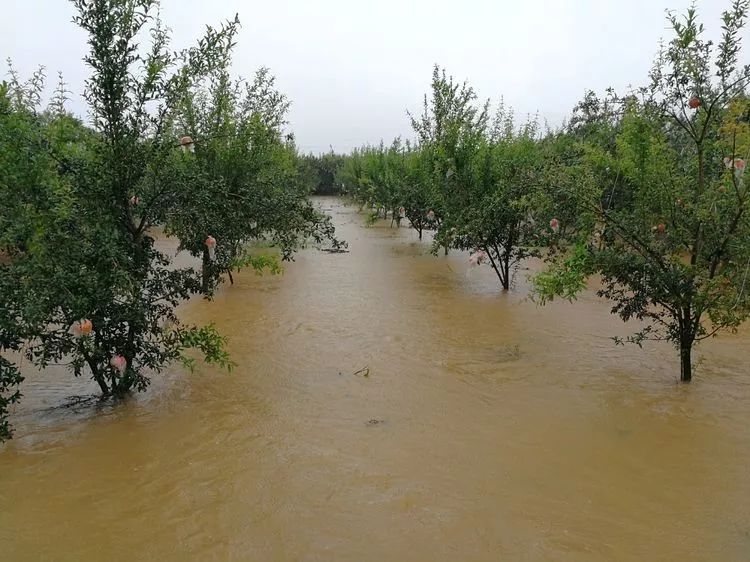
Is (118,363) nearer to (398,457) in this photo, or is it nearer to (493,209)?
(398,457)

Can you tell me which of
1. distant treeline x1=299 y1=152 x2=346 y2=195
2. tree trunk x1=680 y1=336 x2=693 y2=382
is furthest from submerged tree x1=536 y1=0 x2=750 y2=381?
distant treeline x1=299 y1=152 x2=346 y2=195

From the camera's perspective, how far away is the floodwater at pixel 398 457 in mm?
3053

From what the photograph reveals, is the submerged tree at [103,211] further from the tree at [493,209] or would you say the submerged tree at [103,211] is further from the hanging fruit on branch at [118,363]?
the tree at [493,209]

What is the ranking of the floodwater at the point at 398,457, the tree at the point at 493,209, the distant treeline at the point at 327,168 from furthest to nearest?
the distant treeline at the point at 327,168, the tree at the point at 493,209, the floodwater at the point at 398,457

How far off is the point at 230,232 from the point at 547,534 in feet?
11.2

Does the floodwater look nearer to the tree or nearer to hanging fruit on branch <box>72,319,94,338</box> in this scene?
hanging fruit on branch <box>72,319,94,338</box>

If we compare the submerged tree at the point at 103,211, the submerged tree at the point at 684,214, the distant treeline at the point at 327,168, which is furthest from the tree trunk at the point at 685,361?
the distant treeline at the point at 327,168

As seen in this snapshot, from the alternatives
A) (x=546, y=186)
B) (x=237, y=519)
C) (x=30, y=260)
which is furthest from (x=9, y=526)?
(x=546, y=186)

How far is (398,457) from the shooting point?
3.93 metres

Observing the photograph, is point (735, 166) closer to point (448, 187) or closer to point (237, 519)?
point (237, 519)

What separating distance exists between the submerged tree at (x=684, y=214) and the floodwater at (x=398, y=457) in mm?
912

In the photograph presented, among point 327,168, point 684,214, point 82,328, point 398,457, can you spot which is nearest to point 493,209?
point 684,214

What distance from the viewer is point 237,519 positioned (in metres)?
3.21

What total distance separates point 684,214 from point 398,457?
3267 millimetres
